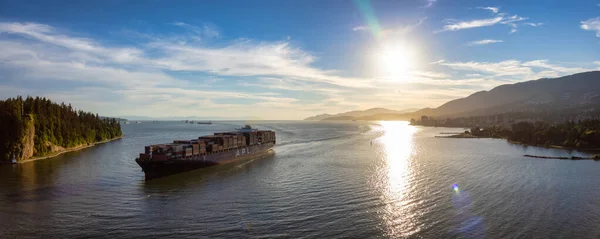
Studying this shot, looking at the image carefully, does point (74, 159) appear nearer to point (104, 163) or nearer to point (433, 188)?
point (104, 163)

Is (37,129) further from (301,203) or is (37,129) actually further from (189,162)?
(301,203)

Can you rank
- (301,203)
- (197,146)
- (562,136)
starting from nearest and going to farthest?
(301,203)
(197,146)
(562,136)

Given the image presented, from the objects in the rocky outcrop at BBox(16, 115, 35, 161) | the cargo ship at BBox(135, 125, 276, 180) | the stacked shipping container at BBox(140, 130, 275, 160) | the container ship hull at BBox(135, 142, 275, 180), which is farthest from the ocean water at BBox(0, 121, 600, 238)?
the rocky outcrop at BBox(16, 115, 35, 161)

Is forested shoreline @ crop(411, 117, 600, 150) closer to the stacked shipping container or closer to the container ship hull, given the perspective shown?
the stacked shipping container

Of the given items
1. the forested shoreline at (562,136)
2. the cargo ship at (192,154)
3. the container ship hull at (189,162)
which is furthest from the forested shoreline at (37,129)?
the forested shoreline at (562,136)

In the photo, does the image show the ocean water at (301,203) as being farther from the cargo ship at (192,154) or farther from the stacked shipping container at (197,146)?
the stacked shipping container at (197,146)

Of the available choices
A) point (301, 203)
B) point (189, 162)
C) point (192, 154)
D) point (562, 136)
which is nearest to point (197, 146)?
point (192, 154)
